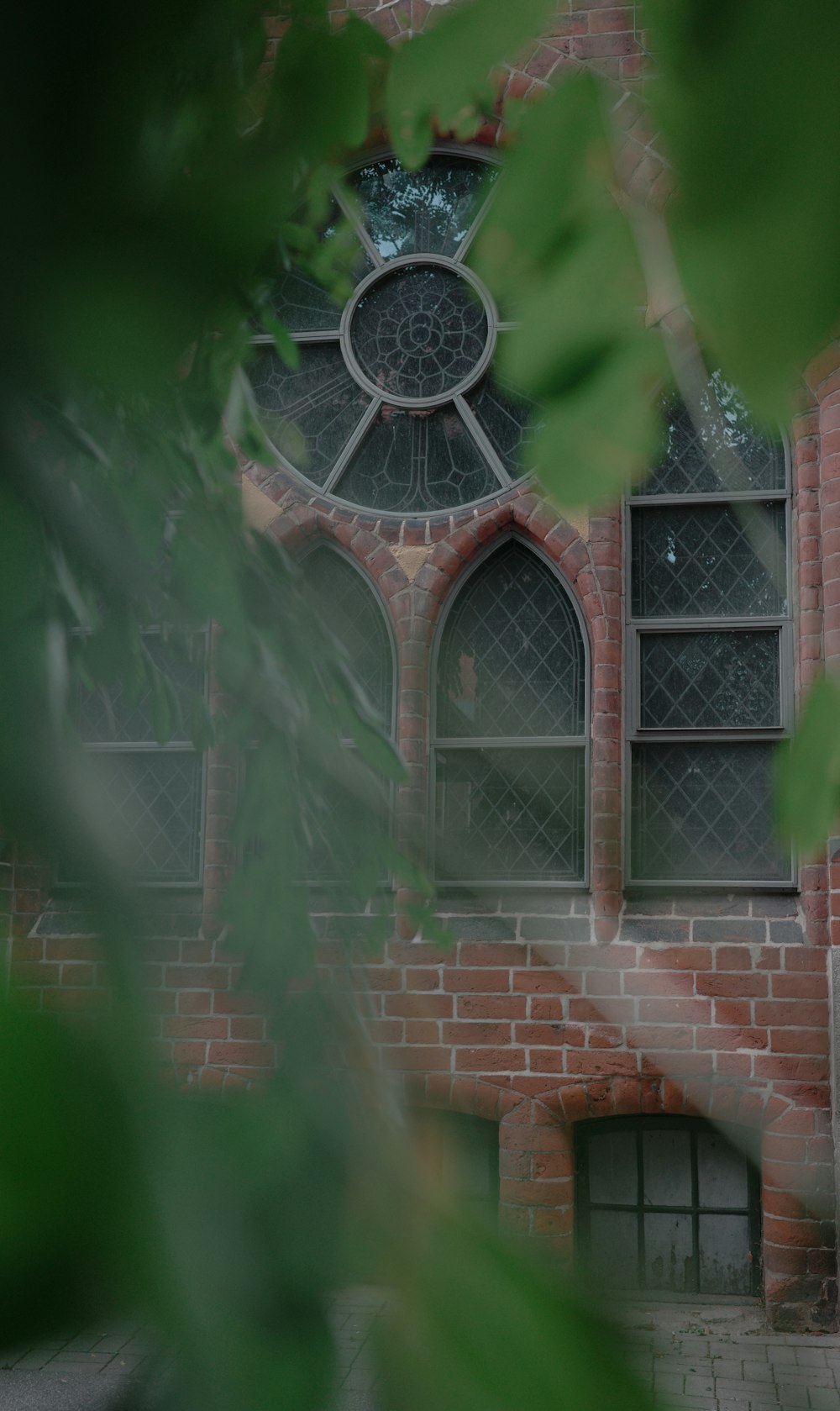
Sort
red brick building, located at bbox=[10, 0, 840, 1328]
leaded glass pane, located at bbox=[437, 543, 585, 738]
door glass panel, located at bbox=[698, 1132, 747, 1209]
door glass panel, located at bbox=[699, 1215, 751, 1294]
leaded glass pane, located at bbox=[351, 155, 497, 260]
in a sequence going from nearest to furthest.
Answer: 1. leaded glass pane, located at bbox=[351, 155, 497, 260]
2. door glass panel, located at bbox=[699, 1215, 751, 1294]
3. door glass panel, located at bbox=[698, 1132, 747, 1209]
4. red brick building, located at bbox=[10, 0, 840, 1328]
5. leaded glass pane, located at bbox=[437, 543, 585, 738]

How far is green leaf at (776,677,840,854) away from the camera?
0.21 m

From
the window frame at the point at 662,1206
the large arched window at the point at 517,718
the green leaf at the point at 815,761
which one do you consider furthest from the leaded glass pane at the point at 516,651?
the green leaf at the point at 815,761

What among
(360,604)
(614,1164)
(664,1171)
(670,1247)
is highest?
(360,604)

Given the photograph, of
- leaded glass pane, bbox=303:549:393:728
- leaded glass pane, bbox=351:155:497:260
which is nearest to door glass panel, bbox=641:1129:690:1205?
leaded glass pane, bbox=303:549:393:728

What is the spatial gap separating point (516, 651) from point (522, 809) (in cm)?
44

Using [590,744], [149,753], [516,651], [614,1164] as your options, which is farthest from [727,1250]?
[149,753]

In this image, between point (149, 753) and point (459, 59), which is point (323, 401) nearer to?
point (149, 753)

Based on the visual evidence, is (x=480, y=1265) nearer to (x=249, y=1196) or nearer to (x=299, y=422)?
(x=249, y=1196)

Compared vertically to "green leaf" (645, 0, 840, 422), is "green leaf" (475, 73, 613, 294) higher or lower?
higher

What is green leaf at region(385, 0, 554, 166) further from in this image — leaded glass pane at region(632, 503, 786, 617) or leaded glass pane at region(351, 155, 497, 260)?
leaded glass pane at region(632, 503, 786, 617)

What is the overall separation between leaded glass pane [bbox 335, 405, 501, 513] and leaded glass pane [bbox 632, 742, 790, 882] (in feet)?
2.86

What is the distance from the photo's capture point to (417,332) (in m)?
3.19

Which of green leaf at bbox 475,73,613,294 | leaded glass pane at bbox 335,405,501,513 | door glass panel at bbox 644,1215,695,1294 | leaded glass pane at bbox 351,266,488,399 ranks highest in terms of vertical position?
leaded glass pane at bbox 351,266,488,399

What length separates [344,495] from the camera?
3230 mm
